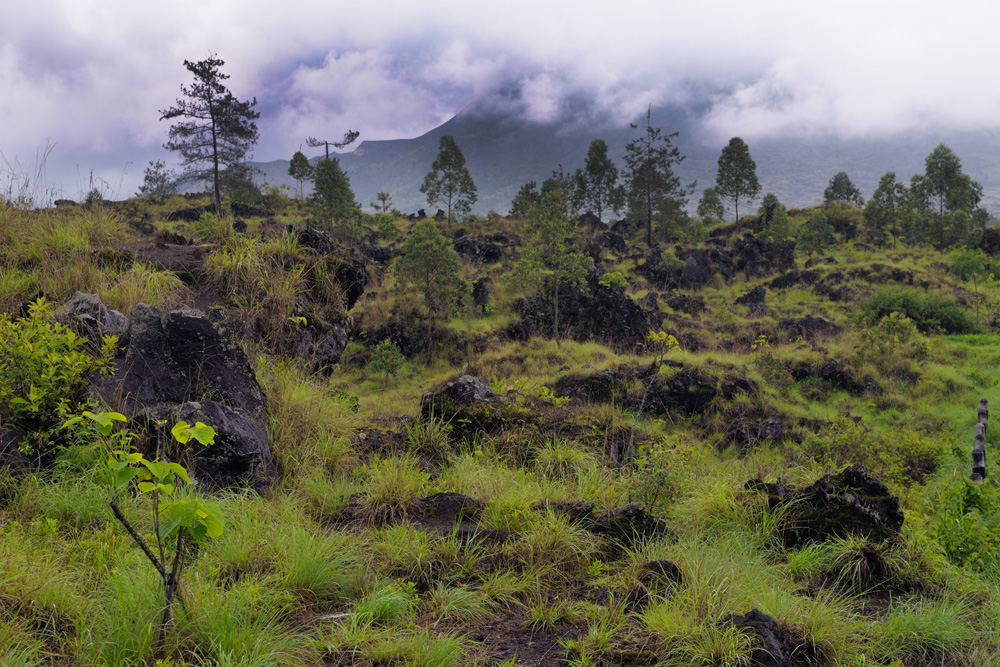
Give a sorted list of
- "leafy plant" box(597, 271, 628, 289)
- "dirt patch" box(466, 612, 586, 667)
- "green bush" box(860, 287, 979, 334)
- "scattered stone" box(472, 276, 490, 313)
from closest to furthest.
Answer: "dirt patch" box(466, 612, 586, 667) < "green bush" box(860, 287, 979, 334) < "leafy plant" box(597, 271, 628, 289) < "scattered stone" box(472, 276, 490, 313)

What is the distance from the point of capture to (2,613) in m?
2.16

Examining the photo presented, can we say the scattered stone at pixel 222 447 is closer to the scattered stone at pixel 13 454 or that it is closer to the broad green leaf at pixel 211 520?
the scattered stone at pixel 13 454

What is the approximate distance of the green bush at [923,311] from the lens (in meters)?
20.7

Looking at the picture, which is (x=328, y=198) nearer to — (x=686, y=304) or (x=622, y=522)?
(x=686, y=304)

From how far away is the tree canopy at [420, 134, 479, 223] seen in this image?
4650 centimetres

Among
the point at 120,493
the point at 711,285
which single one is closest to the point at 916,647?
the point at 120,493

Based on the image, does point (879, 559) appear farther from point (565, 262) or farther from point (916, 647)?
point (565, 262)

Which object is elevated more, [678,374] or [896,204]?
[896,204]

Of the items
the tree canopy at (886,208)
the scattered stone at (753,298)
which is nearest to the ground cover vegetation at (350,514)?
the scattered stone at (753,298)

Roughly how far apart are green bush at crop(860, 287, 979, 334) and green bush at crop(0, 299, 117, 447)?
2426cm

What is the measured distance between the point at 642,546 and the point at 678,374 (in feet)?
37.5

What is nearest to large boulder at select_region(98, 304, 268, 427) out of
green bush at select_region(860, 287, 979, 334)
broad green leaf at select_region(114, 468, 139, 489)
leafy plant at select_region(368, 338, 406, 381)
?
broad green leaf at select_region(114, 468, 139, 489)

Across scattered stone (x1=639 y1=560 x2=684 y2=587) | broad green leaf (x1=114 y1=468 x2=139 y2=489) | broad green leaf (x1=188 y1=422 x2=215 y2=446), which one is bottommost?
scattered stone (x1=639 y1=560 x2=684 y2=587)

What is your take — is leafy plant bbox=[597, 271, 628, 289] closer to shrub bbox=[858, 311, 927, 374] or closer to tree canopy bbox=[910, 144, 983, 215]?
shrub bbox=[858, 311, 927, 374]
